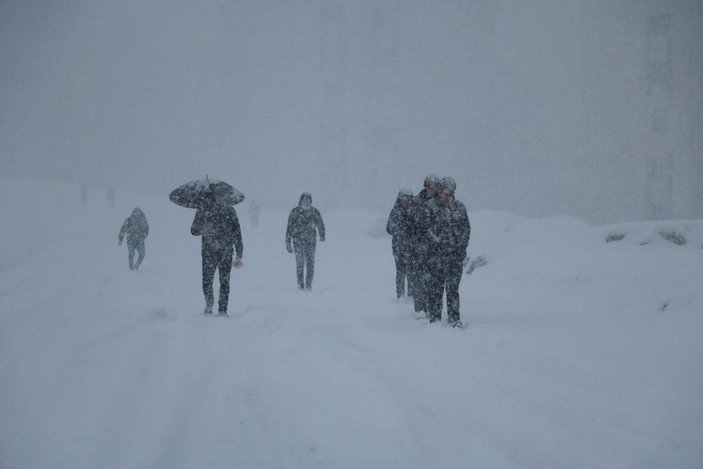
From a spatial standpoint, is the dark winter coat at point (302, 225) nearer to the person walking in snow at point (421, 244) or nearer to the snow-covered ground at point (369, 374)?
the snow-covered ground at point (369, 374)

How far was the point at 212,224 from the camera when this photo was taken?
678 centimetres

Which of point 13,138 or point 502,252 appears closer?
point 502,252

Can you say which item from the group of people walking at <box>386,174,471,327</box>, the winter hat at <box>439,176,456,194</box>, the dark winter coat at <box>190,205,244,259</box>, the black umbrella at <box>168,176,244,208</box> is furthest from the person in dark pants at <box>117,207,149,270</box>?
the winter hat at <box>439,176,456,194</box>

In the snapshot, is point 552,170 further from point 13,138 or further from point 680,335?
point 13,138

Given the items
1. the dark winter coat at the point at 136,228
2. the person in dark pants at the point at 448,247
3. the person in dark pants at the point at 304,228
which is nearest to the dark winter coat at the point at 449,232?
the person in dark pants at the point at 448,247

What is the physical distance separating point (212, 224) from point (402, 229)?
327cm

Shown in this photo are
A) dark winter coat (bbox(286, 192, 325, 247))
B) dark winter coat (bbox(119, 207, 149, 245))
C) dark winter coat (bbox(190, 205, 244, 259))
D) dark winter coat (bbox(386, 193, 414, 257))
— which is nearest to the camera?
dark winter coat (bbox(190, 205, 244, 259))

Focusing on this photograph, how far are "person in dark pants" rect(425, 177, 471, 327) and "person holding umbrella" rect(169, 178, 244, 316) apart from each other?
10.3 feet

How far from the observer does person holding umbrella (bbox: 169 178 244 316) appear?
679cm

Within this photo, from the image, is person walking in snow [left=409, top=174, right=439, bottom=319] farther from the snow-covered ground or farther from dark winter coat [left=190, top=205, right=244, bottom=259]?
dark winter coat [left=190, top=205, right=244, bottom=259]

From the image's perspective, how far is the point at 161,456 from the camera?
2502 millimetres

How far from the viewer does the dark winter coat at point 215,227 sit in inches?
267

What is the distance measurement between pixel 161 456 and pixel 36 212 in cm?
3060

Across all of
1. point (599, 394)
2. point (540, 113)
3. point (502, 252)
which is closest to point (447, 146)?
point (540, 113)
